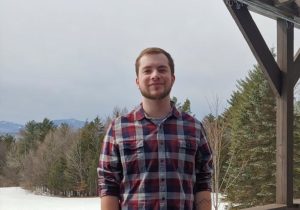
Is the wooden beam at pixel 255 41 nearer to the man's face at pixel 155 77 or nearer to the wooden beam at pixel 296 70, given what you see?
the wooden beam at pixel 296 70

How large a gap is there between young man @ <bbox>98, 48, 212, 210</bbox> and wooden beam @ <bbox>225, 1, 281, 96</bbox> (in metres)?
1.59

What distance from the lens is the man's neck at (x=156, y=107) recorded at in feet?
2.92

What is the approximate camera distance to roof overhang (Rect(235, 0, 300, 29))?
2.49 metres

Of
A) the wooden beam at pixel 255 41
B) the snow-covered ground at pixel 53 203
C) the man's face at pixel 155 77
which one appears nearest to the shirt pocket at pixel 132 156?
the man's face at pixel 155 77

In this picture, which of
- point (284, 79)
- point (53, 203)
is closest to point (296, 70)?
point (284, 79)

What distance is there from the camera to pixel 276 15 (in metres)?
2.61

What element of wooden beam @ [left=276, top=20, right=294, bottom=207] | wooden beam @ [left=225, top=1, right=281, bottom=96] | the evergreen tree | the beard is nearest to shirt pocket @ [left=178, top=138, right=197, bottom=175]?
the beard

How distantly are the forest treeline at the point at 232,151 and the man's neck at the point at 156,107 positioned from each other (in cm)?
669

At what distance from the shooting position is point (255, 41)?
8.04ft

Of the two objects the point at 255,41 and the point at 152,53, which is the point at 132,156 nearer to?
the point at 152,53

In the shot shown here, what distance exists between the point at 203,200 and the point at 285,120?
189cm

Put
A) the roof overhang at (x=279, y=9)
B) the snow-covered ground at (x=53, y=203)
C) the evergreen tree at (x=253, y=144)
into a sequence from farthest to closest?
the evergreen tree at (x=253, y=144) < the snow-covered ground at (x=53, y=203) < the roof overhang at (x=279, y=9)

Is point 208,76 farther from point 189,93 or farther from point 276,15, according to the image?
point 276,15

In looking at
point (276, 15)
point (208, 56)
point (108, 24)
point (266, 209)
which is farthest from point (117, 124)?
point (108, 24)
